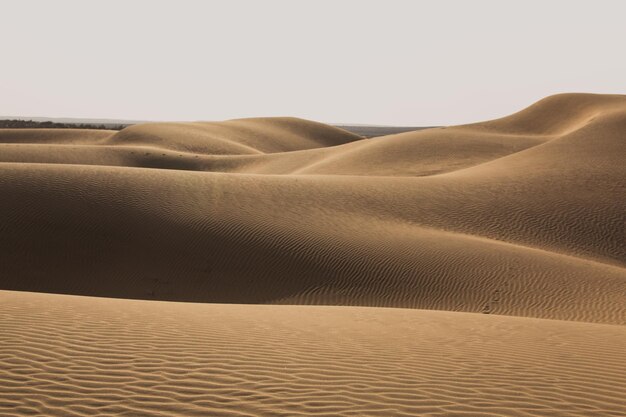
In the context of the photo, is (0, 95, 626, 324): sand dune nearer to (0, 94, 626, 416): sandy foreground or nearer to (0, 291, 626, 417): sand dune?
(0, 94, 626, 416): sandy foreground

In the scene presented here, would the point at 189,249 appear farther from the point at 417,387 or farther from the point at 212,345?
the point at 417,387

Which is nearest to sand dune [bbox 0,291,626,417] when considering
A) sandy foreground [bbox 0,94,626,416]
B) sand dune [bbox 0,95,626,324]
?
sandy foreground [bbox 0,94,626,416]

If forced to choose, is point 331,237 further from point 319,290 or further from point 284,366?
point 284,366

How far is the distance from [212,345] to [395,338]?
2338 millimetres

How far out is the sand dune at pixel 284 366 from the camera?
4797 mm

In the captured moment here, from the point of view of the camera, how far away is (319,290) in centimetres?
1382

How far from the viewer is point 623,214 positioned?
2030cm

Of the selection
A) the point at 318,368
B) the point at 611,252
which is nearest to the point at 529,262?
the point at 611,252

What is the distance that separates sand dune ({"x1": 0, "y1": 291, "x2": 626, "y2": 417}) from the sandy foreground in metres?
0.03

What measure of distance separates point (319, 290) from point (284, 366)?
8007mm

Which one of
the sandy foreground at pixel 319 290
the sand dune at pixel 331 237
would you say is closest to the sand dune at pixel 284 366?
the sandy foreground at pixel 319 290

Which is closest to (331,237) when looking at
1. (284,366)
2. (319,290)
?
(319,290)

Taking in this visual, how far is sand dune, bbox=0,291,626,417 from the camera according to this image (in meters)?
4.80

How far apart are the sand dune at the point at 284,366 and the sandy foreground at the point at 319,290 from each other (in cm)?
3
